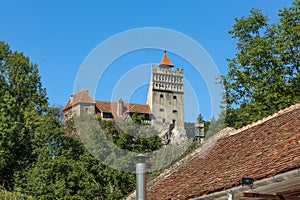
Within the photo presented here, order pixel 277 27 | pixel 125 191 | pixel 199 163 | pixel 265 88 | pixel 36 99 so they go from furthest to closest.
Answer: pixel 36 99 → pixel 125 191 → pixel 277 27 → pixel 265 88 → pixel 199 163

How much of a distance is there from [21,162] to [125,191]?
1208 cm

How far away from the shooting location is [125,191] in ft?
127

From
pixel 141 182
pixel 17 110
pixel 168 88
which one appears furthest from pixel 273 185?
pixel 17 110

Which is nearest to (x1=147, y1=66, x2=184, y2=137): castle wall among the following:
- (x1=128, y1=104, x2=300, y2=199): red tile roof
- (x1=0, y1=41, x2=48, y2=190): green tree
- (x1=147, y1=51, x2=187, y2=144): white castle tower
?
(x1=147, y1=51, x2=187, y2=144): white castle tower

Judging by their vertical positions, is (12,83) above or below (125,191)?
above

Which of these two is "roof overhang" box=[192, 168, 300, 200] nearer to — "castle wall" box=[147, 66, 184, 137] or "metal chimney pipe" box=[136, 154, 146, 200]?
"metal chimney pipe" box=[136, 154, 146, 200]

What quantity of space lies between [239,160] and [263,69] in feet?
66.4

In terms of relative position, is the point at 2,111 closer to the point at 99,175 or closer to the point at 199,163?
the point at 99,175

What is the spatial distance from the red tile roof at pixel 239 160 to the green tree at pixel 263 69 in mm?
13358

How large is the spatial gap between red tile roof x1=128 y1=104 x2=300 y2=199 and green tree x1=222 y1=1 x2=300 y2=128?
13.4 m

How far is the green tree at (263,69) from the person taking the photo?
96.6 feet

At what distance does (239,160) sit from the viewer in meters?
12.0

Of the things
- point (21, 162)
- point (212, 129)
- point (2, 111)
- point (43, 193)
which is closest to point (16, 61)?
point (2, 111)

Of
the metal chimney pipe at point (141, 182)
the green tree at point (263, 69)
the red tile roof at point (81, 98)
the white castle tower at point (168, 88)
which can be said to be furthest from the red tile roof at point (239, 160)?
the green tree at point (263, 69)
